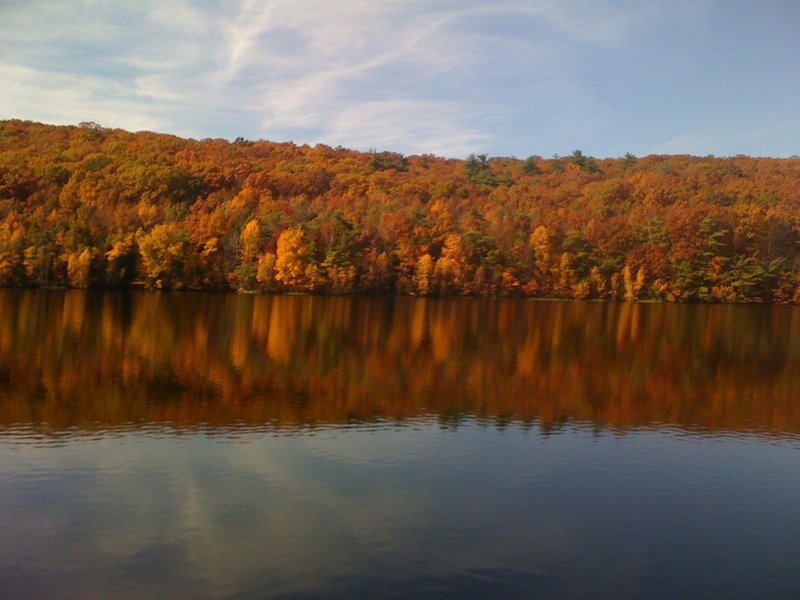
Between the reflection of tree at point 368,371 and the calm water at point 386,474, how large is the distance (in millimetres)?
135

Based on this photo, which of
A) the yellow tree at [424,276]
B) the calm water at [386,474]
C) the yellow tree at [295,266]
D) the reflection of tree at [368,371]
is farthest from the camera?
the yellow tree at [424,276]

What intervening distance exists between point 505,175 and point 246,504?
333 feet

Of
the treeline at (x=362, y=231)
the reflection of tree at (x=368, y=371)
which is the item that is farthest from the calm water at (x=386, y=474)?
the treeline at (x=362, y=231)

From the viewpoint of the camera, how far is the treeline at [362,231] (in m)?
66.9

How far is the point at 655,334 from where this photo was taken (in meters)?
37.9

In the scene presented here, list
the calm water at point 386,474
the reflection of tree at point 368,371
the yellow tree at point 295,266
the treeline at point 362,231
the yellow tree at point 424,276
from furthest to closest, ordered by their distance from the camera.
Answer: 1. the yellow tree at point 424,276
2. the yellow tree at point 295,266
3. the treeline at point 362,231
4. the reflection of tree at point 368,371
5. the calm water at point 386,474

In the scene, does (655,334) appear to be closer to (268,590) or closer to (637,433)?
(637,433)

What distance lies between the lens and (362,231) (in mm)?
75875

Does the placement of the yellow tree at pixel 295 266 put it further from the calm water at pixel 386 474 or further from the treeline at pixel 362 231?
the calm water at pixel 386 474

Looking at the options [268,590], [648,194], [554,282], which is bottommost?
[268,590]

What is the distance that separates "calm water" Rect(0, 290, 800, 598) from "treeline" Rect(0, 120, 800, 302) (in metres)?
41.6

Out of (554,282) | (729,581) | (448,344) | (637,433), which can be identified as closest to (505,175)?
(554,282)

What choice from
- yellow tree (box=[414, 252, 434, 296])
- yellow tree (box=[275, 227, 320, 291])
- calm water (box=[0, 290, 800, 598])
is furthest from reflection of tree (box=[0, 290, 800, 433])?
yellow tree (box=[414, 252, 434, 296])

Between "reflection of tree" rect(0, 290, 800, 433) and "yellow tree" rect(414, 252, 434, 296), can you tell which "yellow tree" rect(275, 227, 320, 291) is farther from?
"reflection of tree" rect(0, 290, 800, 433)
